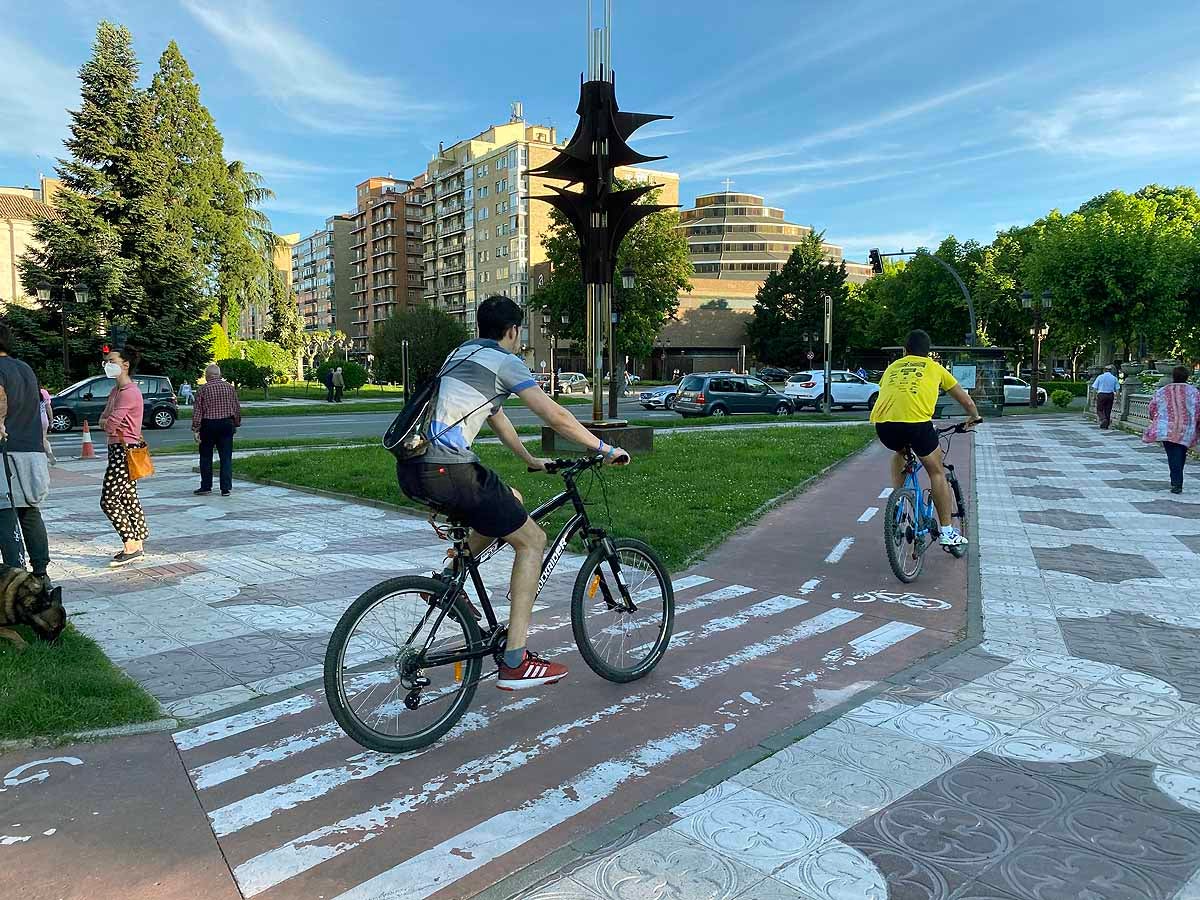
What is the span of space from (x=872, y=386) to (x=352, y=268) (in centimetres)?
11054

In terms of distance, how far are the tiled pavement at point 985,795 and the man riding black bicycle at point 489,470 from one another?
3.85 ft

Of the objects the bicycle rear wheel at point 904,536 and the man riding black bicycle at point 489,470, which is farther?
the bicycle rear wheel at point 904,536

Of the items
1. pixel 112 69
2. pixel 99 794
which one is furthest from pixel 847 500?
pixel 112 69

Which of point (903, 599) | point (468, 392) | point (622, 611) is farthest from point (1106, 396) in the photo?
point (468, 392)

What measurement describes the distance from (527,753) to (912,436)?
4.34 meters

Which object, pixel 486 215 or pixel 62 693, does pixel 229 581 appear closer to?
pixel 62 693

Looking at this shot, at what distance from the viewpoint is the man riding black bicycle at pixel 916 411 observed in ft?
21.9

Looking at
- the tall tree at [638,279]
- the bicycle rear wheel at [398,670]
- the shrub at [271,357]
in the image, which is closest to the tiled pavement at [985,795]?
the bicycle rear wheel at [398,670]

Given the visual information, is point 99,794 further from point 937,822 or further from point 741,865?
point 937,822

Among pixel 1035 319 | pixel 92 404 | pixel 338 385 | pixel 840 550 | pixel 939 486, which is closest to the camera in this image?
pixel 939 486

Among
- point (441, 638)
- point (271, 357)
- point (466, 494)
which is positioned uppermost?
point (271, 357)

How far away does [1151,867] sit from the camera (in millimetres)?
2783

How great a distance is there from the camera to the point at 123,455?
25.2 feet

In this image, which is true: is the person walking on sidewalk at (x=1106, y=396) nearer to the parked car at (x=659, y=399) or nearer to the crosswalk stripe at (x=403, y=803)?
the parked car at (x=659, y=399)
